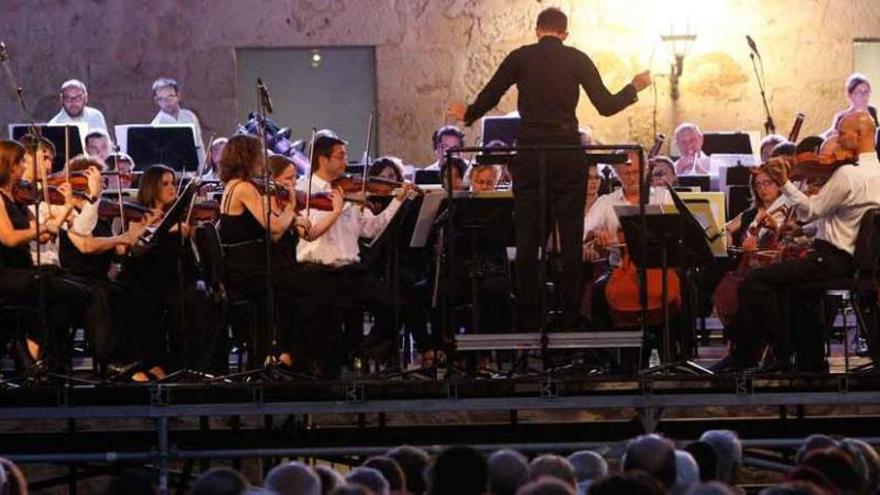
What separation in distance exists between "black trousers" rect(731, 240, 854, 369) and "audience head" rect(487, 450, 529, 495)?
3.95m

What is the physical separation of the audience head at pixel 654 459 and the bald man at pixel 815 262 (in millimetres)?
3654

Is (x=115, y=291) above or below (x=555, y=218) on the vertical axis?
below

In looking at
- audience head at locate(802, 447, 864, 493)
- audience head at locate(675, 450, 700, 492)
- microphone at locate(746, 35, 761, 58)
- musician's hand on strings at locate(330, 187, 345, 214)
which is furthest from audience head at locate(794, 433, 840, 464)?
microphone at locate(746, 35, 761, 58)

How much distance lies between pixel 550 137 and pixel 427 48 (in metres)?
7.46

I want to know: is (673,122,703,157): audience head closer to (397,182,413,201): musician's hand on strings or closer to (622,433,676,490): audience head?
(397,182,413,201): musician's hand on strings

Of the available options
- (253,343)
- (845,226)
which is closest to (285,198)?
(253,343)

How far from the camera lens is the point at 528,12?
17422 mm

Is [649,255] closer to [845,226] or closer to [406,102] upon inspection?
[845,226]

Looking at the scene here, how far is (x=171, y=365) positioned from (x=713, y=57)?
7.94 m

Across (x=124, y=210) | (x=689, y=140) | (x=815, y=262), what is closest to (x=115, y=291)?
(x=124, y=210)

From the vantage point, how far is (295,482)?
235 inches

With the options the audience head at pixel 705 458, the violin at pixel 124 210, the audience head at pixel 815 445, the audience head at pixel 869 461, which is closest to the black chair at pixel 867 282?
the audience head at pixel 705 458

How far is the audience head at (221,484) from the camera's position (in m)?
5.77

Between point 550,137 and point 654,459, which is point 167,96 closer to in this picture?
point 550,137
